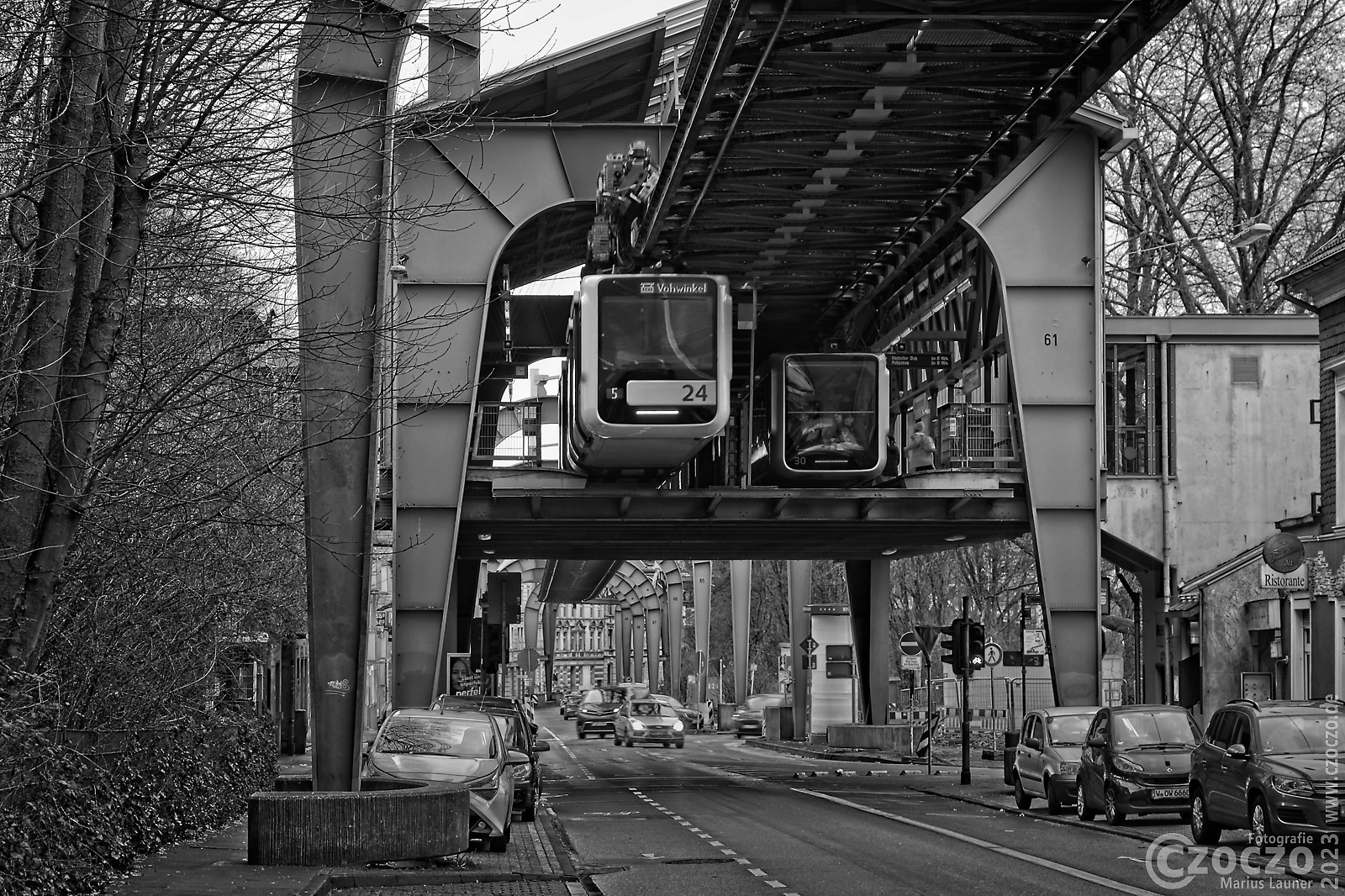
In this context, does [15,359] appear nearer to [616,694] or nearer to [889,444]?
[889,444]

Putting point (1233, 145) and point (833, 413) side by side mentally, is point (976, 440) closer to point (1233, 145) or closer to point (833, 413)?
point (833, 413)

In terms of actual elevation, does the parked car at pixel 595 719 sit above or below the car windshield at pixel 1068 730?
below

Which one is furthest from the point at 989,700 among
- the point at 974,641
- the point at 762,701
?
the point at 974,641

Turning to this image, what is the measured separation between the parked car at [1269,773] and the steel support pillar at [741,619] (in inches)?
2261

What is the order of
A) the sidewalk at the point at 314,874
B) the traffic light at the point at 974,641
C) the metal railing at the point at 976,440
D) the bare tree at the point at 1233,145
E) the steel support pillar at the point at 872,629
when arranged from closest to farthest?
the sidewalk at the point at 314,874, the metal railing at the point at 976,440, the traffic light at the point at 974,641, the bare tree at the point at 1233,145, the steel support pillar at the point at 872,629

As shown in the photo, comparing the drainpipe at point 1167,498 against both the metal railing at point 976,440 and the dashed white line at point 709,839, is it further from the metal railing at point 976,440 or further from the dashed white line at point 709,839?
the dashed white line at point 709,839

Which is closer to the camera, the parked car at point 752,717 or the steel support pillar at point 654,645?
the parked car at point 752,717

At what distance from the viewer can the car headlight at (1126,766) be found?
23000 millimetres

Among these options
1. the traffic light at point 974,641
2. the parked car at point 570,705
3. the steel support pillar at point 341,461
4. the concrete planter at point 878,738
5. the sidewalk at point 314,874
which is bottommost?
the parked car at point 570,705

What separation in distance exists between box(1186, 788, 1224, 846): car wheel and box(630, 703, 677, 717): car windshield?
47.0m

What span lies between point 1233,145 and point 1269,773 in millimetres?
31702

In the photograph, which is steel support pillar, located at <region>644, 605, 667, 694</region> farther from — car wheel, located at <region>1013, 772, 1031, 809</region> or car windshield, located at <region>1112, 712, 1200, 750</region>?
car windshield, located at <region>1112, 712, 1200, 750</region>

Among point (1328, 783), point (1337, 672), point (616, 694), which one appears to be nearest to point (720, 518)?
point (1337, 672)

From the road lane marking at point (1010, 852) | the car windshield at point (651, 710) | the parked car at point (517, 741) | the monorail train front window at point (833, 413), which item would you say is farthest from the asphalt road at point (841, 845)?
the car windshield at point (651, 710)
